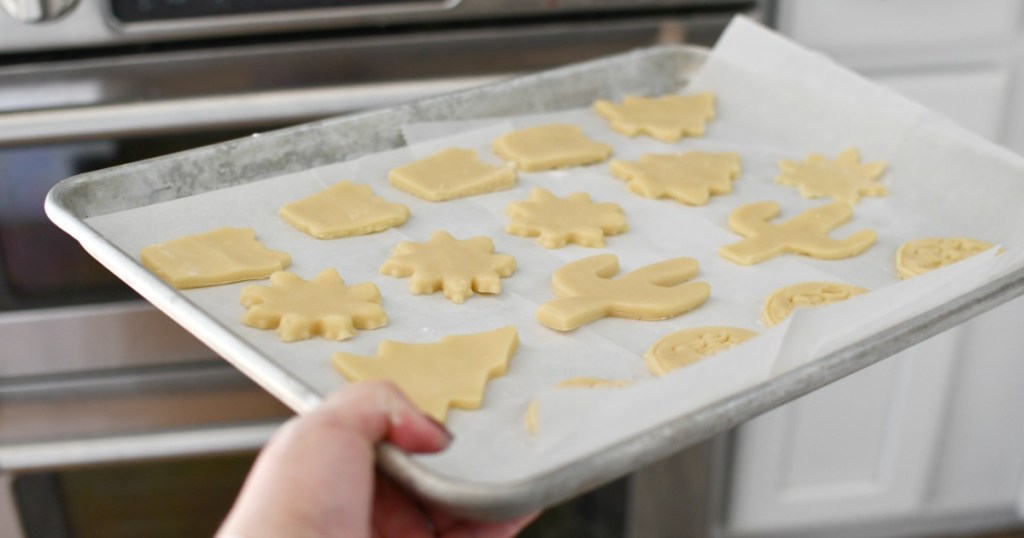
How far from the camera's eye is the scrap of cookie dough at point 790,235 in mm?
689

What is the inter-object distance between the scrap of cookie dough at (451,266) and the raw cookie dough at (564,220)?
0.04 meters

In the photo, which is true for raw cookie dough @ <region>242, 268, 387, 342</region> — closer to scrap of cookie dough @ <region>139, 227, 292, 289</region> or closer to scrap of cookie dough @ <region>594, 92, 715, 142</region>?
scrap of cookie dough @ <region>139, 227, 292, 289</region>

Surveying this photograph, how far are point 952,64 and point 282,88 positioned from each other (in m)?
0.70

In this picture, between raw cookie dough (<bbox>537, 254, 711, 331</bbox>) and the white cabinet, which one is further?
the white cabinet

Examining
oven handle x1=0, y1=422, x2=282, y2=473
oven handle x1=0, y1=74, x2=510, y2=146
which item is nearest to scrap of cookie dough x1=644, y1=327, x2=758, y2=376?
oven handle x1=0, y1=74, x2=510, y2=146

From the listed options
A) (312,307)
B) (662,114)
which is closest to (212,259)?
(312,307)

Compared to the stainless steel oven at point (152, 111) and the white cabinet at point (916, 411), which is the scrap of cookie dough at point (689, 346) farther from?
the white cabinet at point (916, 411)

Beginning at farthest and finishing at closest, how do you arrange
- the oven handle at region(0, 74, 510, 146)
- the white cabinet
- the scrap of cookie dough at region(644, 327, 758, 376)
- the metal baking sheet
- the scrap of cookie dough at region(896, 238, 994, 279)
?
the white cabinet < the oven handle at region(0, 74, 510, 146) < the scrap of cookie dough at region(896, 238, 994, 279) < the scrap of cookie dough at region(644, 327, 758, 376) < the metal baking sheet

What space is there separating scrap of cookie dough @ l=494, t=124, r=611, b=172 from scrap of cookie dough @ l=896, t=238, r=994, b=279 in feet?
0.83

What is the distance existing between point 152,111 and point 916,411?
36.6 inches

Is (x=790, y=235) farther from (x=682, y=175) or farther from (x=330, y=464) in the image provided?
(x=330, y=464)

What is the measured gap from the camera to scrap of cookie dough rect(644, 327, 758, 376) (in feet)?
1.84

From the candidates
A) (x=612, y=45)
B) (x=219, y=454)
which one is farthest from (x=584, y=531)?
(x=612, y=45)

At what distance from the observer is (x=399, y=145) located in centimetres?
80
